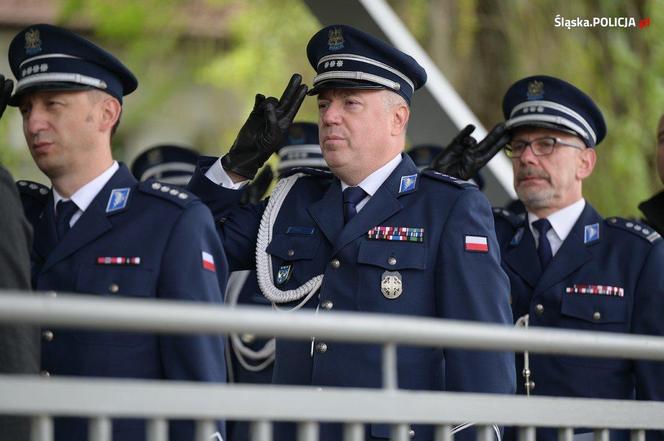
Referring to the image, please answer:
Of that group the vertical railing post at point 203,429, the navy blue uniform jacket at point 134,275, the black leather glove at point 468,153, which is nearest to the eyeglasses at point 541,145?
the black leather glove at point 468,153

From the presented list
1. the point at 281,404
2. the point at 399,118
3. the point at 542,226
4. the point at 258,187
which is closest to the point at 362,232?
the point at 399,118

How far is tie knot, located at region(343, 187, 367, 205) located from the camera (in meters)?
5.09

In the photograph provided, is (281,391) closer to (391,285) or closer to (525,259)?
(391,285)

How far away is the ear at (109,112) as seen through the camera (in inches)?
193

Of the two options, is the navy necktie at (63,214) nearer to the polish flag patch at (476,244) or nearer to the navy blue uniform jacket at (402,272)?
the navy blue uniform jacket at (402,272)

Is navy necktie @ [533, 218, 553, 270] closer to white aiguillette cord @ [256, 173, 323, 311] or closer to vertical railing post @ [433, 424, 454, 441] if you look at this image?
white aiguillette cord @ [256, 173, 323, 311]

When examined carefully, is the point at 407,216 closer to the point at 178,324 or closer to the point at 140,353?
the point at 140,353

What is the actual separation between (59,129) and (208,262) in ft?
2.19

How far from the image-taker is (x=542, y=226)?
612 cm

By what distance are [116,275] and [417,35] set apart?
11201mm

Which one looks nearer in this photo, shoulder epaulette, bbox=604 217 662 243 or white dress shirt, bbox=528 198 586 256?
shoulder epaulette, bbox=604 217 662 243

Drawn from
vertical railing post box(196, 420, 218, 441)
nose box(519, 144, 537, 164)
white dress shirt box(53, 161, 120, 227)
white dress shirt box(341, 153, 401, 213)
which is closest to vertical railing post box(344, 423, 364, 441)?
vertical railing post box(196, 420, 218, 441)

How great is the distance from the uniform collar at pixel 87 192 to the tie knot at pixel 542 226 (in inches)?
80.0

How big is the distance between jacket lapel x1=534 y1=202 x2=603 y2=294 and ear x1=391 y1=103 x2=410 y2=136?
40.3 inches
